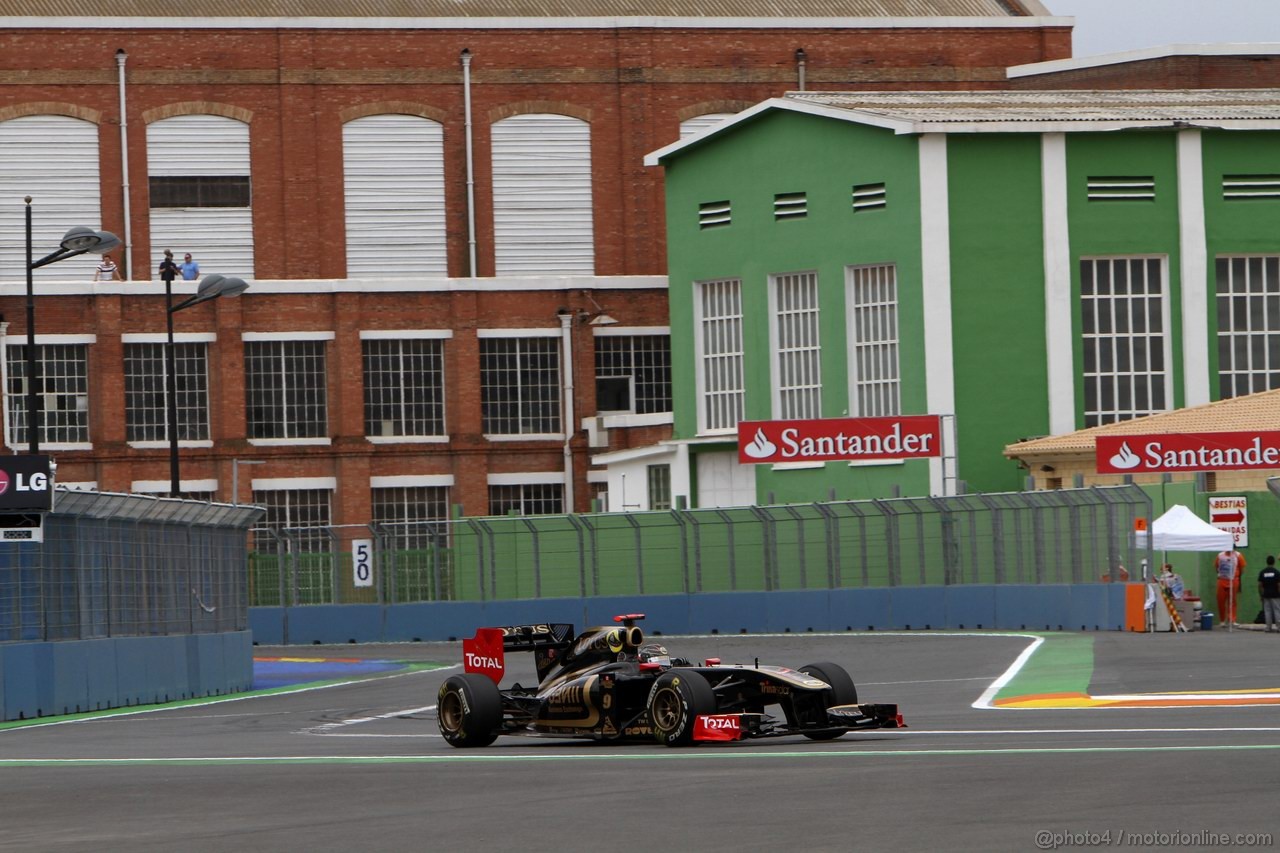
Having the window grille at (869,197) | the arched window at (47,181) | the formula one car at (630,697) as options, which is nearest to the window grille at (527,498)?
the arched window at (47,181)

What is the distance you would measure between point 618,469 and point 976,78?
1995 cm

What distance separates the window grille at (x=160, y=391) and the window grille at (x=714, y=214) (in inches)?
574

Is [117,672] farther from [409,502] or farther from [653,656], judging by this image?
[409,502]

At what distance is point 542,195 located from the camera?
234 ft

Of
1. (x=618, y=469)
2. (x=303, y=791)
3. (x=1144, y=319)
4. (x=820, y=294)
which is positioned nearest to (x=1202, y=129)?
(x=1144, y=319)

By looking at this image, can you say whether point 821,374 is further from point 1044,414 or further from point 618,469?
point 618,469

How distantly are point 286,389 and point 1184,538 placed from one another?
102 feet

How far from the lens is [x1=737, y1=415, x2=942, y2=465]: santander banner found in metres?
51.2

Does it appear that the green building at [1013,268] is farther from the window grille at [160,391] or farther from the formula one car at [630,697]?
the formula one car at [630,697]

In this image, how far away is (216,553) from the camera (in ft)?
114

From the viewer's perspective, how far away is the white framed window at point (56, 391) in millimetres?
62875

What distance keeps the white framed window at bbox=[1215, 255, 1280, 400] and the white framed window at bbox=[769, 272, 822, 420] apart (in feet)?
31.2

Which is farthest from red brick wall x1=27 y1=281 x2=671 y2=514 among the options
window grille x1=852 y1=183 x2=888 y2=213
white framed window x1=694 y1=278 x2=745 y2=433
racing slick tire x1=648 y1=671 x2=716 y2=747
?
racing slick tire x1=648 y1=671 x2=716 y2=747

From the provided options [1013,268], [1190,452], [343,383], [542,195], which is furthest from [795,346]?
[542,195]
